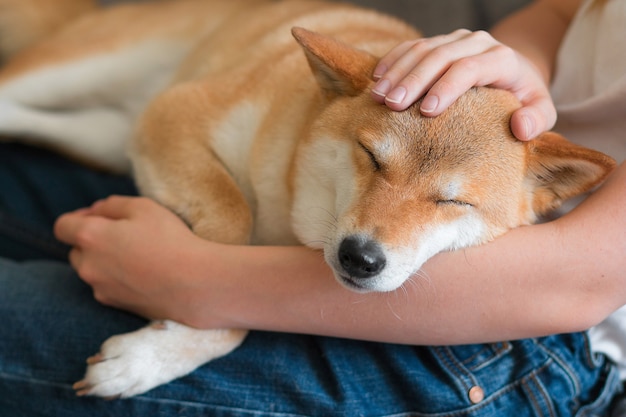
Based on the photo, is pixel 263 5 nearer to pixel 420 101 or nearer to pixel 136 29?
pixel 136 29

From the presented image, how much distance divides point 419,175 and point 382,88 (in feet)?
0.55

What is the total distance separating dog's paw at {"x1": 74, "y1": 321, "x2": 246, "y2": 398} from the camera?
1069 mm

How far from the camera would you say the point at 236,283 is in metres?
1.11

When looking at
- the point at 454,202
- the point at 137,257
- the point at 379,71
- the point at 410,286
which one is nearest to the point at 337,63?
the point at 379,71

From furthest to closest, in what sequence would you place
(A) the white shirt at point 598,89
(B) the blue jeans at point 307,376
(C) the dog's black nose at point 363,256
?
(A) the white shirt at point 598,89
(B) the blue jeans at point 307,376
(C) the dog's black nose at point 363,256

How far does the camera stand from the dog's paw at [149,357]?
1.07m

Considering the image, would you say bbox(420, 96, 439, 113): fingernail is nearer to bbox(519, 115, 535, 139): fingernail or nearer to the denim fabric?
bbox(519, 115, 535, 139): fingernail

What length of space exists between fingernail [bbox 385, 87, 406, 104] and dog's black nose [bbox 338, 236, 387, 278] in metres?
0.24

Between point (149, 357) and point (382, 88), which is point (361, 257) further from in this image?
point (149, 357)

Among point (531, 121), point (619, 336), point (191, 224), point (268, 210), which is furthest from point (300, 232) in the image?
point (619, 336)

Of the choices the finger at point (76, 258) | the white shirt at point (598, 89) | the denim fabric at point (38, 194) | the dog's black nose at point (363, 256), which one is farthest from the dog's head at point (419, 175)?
the denim fabric at point (38, 194)

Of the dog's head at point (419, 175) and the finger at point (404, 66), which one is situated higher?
the finger at point (404, 66)

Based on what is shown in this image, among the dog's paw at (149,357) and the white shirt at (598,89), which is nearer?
the dog's paw at (149,357)

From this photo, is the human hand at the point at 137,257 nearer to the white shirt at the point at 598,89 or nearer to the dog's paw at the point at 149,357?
the dog's paw at the point at 149,357
